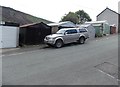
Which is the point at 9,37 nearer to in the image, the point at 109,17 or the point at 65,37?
the point at 65,37

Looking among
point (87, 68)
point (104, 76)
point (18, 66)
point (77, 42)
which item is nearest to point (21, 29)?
point (77, 42)

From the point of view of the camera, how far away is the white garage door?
64.8ft

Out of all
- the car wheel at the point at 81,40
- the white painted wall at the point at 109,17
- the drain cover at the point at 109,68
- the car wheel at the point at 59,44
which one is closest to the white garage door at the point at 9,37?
the car wheel at the point at 59,44

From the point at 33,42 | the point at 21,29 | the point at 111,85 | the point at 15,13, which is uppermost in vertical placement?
the point at 15,13

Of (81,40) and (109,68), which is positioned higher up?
(81,40)

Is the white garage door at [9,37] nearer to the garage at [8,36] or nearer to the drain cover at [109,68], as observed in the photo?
the garage at [8,36]

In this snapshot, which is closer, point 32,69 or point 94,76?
point 94,76

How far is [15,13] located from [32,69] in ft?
92.7

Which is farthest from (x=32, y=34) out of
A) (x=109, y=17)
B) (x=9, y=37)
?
(x=109, y=17)

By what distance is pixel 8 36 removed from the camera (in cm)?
2025

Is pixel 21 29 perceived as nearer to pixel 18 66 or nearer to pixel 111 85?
pixel 18 66

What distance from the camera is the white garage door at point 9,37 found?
64.8 feet

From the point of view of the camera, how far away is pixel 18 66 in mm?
10820

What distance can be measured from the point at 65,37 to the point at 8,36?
238 inches
